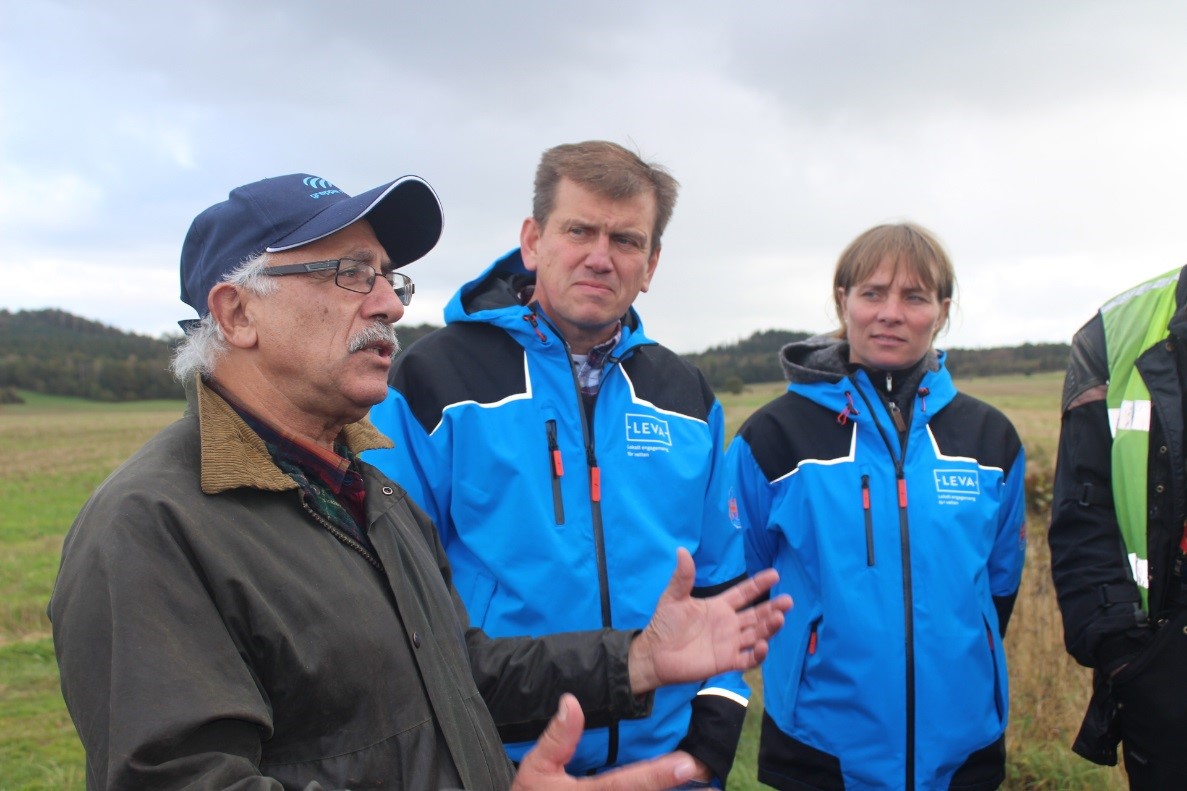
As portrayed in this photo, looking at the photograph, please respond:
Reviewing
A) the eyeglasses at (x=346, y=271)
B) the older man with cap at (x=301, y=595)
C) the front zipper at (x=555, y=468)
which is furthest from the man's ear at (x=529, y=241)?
the eyeglasses at (x=346, y=271)

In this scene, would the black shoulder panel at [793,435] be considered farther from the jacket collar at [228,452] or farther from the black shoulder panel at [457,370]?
the jacket collar at [228,452]

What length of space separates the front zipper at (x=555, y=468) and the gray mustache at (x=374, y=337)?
78 cm

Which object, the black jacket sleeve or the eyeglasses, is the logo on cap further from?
the black jacket sleeve

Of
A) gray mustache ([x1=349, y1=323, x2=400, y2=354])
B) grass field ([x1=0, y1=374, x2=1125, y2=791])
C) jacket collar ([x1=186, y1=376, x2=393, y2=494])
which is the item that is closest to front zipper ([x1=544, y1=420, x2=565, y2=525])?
gray mustache ([x1=349, y1=323, x2=400, y2=354])

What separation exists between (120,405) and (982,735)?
81.6m

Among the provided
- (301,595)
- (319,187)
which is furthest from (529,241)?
(301,595)

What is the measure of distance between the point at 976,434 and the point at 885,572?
2.49ft

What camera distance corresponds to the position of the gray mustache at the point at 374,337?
85.0 inches

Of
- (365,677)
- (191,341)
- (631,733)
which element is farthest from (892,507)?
(191,341)

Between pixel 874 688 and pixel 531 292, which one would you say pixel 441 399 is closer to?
pixel 531 292

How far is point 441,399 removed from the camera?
2887 mm

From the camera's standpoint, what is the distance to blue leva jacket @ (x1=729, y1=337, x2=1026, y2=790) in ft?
10.8

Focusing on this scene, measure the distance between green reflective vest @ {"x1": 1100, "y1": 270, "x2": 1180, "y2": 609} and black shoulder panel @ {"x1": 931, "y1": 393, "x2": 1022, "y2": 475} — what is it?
594 mm

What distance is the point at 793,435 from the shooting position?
3.63 metres
